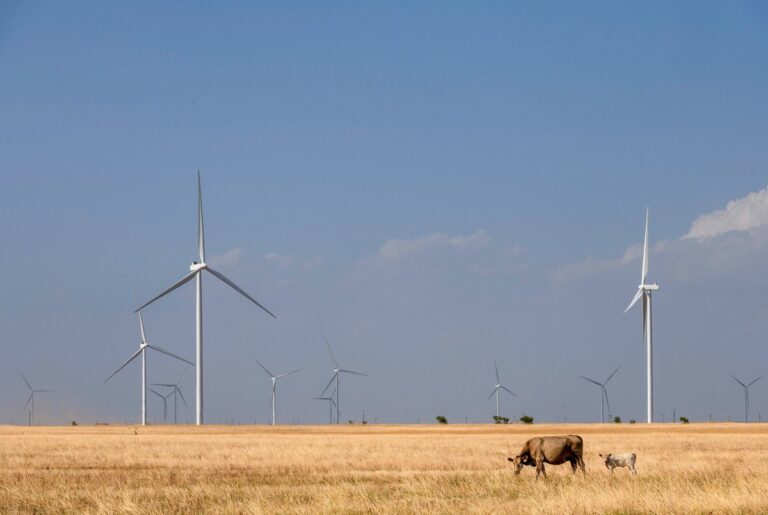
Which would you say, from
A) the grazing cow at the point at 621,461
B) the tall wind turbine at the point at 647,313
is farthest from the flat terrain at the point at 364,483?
the tall wind turbine at the point at 647,313

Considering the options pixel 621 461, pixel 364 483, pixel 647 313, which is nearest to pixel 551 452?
pixel 621 461

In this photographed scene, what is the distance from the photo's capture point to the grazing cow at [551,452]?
3388 centimetres

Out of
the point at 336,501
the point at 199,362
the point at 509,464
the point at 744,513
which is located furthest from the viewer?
the point at 199,362

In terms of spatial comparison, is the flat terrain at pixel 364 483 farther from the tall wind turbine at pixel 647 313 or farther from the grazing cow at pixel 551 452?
the tall wind turbine at pixel 647 313

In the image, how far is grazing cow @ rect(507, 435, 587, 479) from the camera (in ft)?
111

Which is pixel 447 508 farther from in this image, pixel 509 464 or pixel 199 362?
pixel 199 362

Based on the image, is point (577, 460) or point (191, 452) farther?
point (191, 452)

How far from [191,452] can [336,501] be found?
2722cm

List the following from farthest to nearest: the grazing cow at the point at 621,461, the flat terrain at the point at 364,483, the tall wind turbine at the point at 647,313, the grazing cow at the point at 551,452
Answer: the tall wind turbine at the point at 647,313, the grazing cow at the point at 621,461, the grazing cow at the point at 551,452, the flat terrain at the point at 364,483

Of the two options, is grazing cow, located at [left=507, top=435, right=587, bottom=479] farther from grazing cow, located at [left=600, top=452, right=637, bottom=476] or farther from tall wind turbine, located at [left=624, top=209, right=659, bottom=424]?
tall wind turbine, located at [left=624, top=209, right=659, bottom=424]

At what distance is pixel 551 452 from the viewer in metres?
33.9

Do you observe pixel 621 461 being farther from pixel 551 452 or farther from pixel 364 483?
pixel 364 483

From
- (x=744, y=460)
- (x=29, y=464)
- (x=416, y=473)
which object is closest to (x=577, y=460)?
(x=416, y=473)

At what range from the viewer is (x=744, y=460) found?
1615 inches
